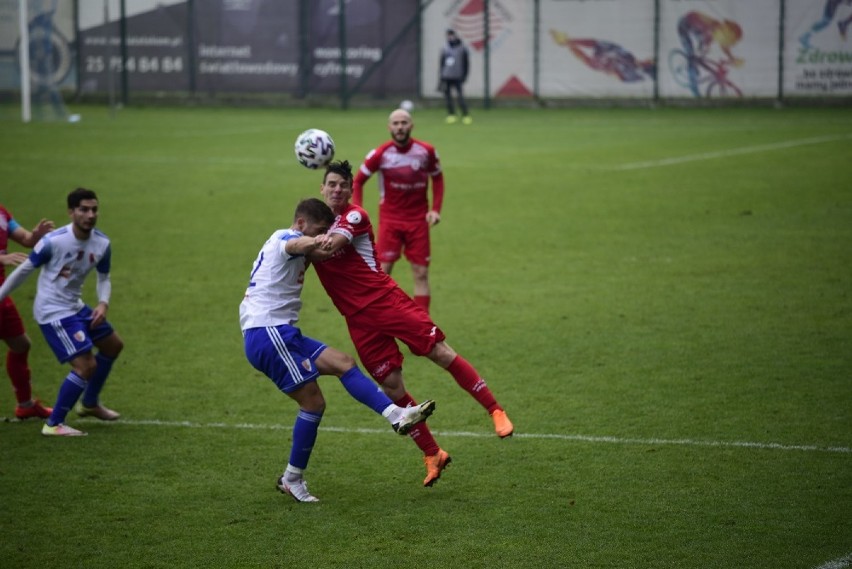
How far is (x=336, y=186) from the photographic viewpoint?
793 centimetres

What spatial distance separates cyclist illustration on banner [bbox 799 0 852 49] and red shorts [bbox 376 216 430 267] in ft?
88.6

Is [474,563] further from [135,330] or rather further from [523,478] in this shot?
[135,330]

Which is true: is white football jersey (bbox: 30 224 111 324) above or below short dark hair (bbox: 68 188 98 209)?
below

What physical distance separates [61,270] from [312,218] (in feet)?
8.64

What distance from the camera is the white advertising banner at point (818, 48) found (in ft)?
117

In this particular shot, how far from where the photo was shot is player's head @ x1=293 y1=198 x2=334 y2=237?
7.65 meters

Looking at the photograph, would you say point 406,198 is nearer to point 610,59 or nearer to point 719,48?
point 719,48

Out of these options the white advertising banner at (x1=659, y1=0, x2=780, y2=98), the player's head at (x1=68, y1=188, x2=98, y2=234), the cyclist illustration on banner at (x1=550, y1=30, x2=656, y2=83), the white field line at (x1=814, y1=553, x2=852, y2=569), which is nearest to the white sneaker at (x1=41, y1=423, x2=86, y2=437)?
the player's head at (x1=68, y1=188, x2=98, y2=234)

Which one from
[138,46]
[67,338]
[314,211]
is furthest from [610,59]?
[314,211]

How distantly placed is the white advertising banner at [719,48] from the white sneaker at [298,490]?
32.0 metres

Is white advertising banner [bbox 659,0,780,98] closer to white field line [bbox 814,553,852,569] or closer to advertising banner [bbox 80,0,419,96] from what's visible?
advertising banner [bbox 80,0,419,96]

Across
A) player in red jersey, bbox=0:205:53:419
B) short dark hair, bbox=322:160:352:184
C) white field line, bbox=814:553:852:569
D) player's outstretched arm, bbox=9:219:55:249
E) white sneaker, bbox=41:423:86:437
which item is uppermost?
short dark hair, bbox=322:160:352:184

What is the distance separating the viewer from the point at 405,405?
8102mm

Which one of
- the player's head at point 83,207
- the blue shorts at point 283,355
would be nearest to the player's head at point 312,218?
the blue shorts at point 283,355
